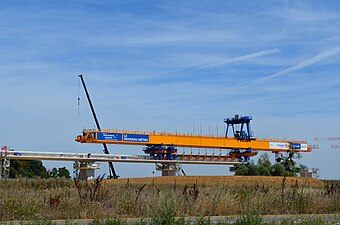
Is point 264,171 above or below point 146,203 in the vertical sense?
above

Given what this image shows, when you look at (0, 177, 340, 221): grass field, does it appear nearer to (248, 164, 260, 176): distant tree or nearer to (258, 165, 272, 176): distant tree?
(258, 165, 272, 176): distant tree

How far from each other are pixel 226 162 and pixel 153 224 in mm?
77196

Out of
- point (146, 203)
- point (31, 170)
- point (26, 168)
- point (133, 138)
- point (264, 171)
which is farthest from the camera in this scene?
point (31, 170)

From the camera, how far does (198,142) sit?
288ft

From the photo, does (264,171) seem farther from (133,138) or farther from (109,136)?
(109,136)

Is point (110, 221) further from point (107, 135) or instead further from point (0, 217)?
point (107, 135)

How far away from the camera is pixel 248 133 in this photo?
92438 millimetres

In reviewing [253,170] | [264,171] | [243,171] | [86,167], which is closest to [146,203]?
[264,171]

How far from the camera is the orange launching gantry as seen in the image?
7721 centimetres

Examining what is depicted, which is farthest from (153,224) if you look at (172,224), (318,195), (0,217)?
(318,195)

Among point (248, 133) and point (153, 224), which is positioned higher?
point (248, 133)

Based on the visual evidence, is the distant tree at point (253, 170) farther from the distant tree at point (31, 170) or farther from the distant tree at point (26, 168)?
the distant tree at point (26, 168)

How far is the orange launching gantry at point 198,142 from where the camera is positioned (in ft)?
253

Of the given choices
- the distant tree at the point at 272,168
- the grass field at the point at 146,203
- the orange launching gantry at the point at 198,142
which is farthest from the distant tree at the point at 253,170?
the grass field at the point at 146,203
